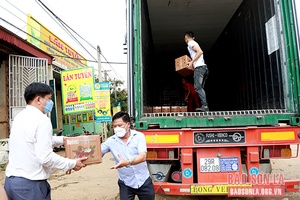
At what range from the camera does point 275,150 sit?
3482mm

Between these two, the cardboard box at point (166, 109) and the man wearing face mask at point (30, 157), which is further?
the cardboard box at point (166, 109)

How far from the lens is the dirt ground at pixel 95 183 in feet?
15.0

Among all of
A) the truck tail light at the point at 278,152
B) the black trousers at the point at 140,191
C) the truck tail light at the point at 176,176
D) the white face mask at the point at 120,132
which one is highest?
the white face mask at the point at 120,132

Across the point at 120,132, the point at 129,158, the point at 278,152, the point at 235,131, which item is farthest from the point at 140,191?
the point at 278,152

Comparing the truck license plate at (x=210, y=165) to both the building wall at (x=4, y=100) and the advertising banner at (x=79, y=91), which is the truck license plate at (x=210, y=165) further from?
the advertising banner at (x=79, y=91)

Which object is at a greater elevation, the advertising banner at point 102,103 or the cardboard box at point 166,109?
the advertising banner at point 102,103

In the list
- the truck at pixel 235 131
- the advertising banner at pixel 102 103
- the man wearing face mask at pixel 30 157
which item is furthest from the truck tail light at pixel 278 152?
the advertising banner at pixel 102 103

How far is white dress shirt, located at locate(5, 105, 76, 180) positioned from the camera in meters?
2.06

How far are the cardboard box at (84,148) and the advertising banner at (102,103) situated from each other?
10.2 metres

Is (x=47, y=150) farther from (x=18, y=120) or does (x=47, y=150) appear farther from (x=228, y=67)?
(x=228, y=67)

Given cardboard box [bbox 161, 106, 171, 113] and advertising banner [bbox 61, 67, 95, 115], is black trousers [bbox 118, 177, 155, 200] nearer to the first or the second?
cardboard box [bbox 161, 106, 171, 113]

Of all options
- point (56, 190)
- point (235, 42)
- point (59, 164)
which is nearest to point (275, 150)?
point (59, 164)

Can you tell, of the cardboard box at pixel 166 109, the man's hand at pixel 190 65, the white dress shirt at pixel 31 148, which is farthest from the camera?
the cardboard box at pixel 166 109

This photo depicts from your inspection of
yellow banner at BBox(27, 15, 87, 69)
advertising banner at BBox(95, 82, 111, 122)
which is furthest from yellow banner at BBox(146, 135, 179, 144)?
advertising banner at BBox(95, 82, 111, 122)
